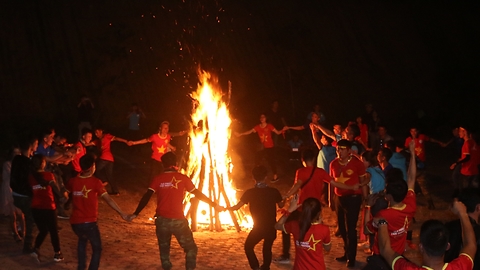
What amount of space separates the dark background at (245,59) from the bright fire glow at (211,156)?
1176cm

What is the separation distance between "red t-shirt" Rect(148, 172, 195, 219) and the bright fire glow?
4010 mm

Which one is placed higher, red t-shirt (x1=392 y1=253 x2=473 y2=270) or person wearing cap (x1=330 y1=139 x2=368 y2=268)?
person wearing cap (x1=330 y1=139 x2=368 y2=268)

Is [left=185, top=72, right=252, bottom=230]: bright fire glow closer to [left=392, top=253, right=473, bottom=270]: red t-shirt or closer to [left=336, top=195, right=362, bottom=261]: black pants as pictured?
[left=336, top=195, right=362, bottom=261]: black pants

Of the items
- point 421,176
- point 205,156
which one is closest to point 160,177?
point 205,156

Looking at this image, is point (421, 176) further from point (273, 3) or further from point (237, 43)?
point (273, 3)

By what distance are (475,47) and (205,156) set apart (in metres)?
27.5

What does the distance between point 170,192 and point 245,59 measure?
2454cm

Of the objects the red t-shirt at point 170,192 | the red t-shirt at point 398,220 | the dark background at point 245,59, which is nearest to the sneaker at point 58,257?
the red t-shirt at point 170,192

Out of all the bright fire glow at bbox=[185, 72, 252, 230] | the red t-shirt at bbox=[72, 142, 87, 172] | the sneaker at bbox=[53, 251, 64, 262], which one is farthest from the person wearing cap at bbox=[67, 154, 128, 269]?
the red t-shirt at bbox=[72, 142, 87, 172]

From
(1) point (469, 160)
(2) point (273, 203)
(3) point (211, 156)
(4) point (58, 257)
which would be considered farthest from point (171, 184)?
(1) point (469, 160)

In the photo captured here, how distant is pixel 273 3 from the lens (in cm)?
3588

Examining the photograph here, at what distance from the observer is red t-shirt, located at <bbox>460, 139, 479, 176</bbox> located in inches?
519

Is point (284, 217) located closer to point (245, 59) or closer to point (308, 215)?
point (308, 215)

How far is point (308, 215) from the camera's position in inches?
261
